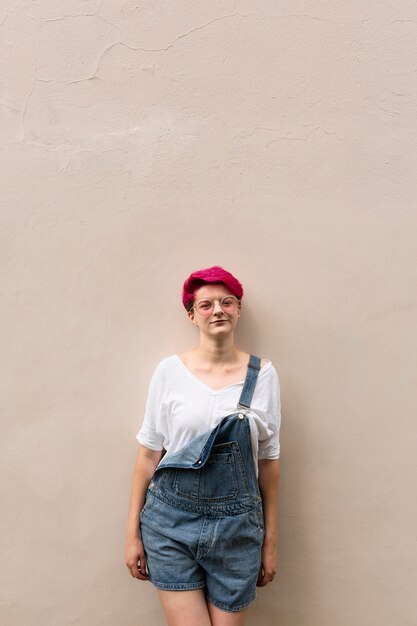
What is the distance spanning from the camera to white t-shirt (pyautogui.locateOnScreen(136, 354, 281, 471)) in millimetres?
2123

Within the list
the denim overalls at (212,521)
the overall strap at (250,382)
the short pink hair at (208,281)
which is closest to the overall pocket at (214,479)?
the denim overalls at (212,521)

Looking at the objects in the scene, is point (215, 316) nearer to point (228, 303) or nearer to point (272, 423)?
point (228, 303)

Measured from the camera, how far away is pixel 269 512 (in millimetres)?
2289

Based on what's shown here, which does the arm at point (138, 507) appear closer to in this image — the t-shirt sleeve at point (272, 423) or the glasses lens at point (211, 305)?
the t-shirt sleeve at point (272, 423)

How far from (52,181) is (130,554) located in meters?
1.56

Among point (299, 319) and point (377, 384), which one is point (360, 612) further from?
point (299, 319)

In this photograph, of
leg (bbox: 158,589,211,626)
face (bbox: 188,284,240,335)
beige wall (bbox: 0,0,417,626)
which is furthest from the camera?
beige wall (bbox: 0,0,417,626)

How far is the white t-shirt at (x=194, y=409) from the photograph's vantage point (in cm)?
212

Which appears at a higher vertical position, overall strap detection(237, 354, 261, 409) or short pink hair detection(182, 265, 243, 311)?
short pink hair detection(182, 265, 243, 311)

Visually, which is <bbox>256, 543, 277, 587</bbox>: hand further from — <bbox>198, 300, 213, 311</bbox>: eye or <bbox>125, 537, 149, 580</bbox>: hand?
<bbox>198, 300, 213, 311</bbox>: eye

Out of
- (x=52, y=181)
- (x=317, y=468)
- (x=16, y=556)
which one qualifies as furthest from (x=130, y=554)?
(x=52, y=181)

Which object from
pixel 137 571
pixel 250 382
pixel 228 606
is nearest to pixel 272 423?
pixel 250 382

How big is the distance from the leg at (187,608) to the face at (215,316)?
38.0 inches

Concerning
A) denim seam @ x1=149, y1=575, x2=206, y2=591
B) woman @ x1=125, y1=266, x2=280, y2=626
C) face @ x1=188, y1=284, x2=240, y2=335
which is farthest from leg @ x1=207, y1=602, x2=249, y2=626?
face @ x1=188, y1=284, x2=240, y2=335
